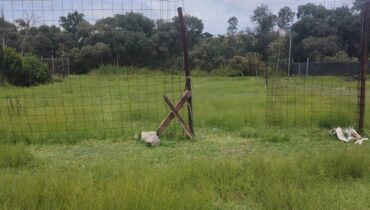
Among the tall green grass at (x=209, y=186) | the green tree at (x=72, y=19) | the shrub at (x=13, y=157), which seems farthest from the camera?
the green tree at (x=72, y=19)

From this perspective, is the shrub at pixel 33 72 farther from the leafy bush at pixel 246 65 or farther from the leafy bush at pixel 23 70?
the leafy bush at pixel 246 65

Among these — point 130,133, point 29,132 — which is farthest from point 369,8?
point 29,132

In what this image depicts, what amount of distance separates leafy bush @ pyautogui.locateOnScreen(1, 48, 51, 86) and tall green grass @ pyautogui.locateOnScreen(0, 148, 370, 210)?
18.6m

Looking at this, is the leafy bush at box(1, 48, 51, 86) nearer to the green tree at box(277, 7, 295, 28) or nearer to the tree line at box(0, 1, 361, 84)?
the tree line at box(0, 1, 361, 84)

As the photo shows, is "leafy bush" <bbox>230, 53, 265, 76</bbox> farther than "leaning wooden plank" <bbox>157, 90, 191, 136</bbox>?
Yes

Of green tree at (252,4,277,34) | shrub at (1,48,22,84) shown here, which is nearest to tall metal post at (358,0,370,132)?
shrub at (1,48,22,84)

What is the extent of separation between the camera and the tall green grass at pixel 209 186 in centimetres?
278

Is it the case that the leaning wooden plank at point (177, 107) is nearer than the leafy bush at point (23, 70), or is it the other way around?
the leaning wooden plank at point (177, 107)

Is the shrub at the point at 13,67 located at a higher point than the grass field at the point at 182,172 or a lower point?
higher

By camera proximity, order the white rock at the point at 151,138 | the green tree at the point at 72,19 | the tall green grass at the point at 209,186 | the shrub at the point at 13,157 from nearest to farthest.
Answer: the tall green grass at the point at 209,186 < the shrub at the point at 13,157 < the white rock at the point at 151,138 < the green tree at the point at 72,19

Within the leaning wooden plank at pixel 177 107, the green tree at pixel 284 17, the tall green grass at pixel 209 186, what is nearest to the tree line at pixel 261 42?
the green tree at pixel 284 17

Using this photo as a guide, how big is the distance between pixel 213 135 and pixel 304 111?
2678 millimetres

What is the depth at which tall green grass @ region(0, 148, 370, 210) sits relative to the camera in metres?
2.78

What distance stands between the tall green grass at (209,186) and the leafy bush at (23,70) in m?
18.6
